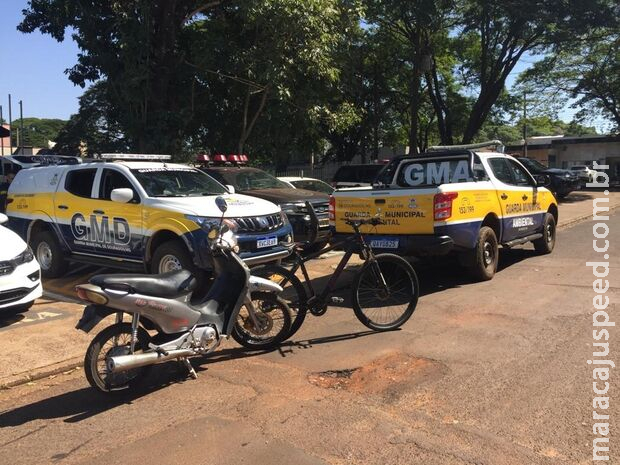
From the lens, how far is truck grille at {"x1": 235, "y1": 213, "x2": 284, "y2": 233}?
7.68m

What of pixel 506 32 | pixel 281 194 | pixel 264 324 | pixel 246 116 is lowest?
pixel 264 324

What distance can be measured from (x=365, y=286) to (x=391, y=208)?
2144 millimetres

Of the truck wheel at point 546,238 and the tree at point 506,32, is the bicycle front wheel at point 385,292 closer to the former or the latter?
the truck wheel at point 546,238

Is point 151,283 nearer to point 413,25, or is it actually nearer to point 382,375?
point 382,375

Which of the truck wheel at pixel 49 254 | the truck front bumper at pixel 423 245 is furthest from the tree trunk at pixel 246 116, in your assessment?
the truck front bumper at pixel 423 245

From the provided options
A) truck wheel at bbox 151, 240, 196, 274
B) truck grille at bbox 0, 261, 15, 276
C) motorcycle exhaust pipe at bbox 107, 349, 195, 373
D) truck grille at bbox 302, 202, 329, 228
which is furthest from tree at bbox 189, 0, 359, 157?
motorcycle exhaust pipe at bbox 107, 349, 195, 373

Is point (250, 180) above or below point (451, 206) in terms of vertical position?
above

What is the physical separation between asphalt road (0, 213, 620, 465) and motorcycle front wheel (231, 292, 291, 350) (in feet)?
0.52

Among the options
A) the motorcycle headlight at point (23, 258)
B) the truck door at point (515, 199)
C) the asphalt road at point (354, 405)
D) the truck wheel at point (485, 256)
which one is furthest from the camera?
the truck door at point (515, 199)

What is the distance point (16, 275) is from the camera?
652 centimetres

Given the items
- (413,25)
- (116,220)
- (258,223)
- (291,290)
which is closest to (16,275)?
(116,220)

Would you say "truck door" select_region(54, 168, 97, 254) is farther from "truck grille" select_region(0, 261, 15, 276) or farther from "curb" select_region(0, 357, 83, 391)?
"curb" select_region(0, 357, 83, 391)

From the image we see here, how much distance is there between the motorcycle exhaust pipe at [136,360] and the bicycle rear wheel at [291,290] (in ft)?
4.39

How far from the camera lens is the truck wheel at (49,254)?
30.5ft
